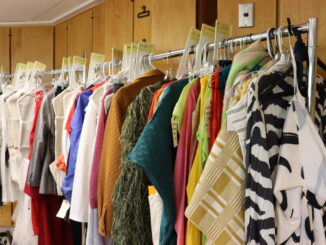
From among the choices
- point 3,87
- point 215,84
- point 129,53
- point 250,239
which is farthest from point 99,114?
point 3,87

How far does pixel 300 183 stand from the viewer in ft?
3.19

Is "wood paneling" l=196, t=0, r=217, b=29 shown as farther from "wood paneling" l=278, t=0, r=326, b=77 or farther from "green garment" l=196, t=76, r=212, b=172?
"green garment" l=196, t=76, r=212, b=172

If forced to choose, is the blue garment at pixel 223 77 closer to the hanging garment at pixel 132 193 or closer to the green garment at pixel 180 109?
the green garment at pixel 180 109

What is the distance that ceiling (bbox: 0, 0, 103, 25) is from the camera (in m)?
3.89

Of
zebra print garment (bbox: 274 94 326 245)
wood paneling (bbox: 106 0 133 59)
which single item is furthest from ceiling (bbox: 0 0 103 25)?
zebra print garment (bbox: 274 94 326 245)

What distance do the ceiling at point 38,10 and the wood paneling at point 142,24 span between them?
103 cm

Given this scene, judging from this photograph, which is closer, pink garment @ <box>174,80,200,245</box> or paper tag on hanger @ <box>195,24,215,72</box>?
pink garment @ <box>174,80,200,245</box>

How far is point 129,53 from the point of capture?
1887 mm

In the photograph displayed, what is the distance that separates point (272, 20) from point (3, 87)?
7.28 feet

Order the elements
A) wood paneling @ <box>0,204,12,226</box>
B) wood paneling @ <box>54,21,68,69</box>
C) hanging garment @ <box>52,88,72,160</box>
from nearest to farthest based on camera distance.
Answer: hanging garment @ <box>52,88,72,160</box> → wood paneling @ <box>0,204,12,226</box> → wood paneling @ <box>54,21,68,69</box>

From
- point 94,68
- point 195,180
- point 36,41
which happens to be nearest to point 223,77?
point 195,180

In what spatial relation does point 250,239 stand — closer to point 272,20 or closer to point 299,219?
point 299,219

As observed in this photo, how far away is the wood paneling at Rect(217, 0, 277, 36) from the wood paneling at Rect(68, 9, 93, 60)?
234cm

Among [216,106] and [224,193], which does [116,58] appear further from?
[224,193]
